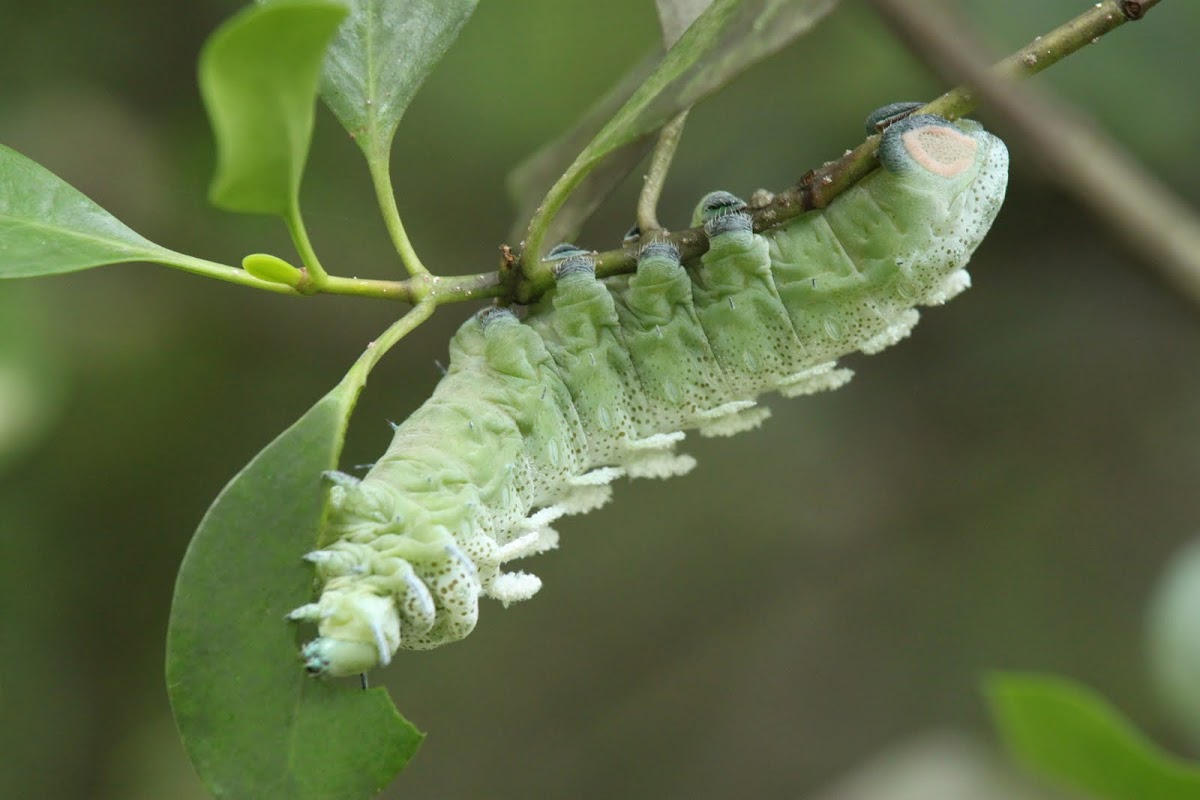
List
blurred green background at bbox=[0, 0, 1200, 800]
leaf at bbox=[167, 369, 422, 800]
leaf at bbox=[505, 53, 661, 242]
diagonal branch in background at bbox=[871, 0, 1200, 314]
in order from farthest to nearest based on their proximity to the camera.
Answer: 1. blurred green background at bbox=[0, 0, 1200, 800]
2. leaf at bbox=[505, 53, 661, 242]
3. leaf at bbox=[167, 369, 422, 800]
4. diagonal branch in background at bbox=[871, 0, 1200, 314]

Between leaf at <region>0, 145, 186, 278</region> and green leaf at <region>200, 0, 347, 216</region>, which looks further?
leaf at <region>0, 145, 186, 278</region>

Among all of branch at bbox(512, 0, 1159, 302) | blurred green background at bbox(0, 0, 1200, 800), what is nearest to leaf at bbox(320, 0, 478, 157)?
branch at bbox(512, 0, 1159, 302)

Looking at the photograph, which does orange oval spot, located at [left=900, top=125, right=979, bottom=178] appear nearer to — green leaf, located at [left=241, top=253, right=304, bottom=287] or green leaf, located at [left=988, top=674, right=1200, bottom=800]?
green leaf, located at [left=988, top=674, right=1200, bottom=800]

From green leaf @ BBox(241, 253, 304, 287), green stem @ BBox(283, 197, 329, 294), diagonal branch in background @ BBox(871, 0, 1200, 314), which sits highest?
green leaf @ BBox(241, 253, 304, 287)

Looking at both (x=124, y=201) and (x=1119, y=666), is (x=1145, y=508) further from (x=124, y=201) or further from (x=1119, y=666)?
(x=124, y=201)

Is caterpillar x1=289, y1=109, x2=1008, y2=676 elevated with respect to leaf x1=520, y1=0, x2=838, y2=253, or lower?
lower

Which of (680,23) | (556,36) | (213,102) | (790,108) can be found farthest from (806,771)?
(213,102)

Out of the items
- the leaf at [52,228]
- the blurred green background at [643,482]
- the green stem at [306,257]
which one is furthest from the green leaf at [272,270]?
the blurred green background at [643,482]
